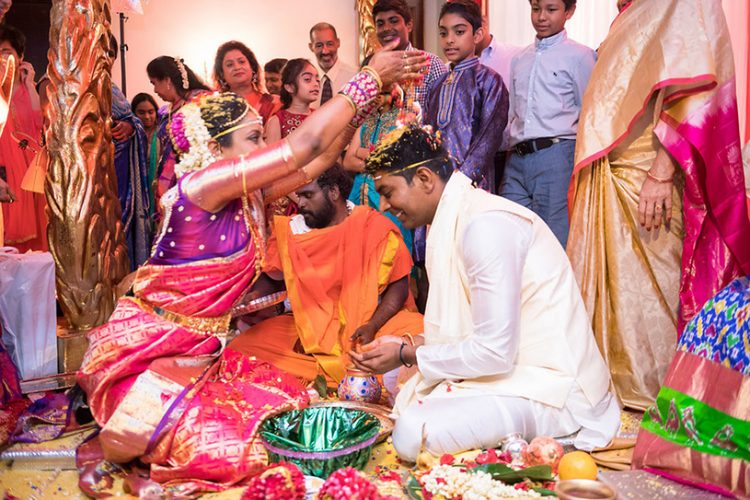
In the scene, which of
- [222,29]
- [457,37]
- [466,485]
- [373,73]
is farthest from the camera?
[222,29]

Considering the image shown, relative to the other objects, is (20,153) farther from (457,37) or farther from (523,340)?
(523,340)

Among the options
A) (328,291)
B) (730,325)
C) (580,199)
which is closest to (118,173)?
(328,291)

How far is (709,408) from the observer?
2.26 metres

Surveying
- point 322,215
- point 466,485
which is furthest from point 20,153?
point 466,485

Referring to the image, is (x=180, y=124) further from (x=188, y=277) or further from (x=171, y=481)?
(x=171, y=481)

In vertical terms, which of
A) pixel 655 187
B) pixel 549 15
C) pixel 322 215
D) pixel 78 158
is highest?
pixel 549 15

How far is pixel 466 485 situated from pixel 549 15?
2.82 meters

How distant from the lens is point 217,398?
2801 millimetres

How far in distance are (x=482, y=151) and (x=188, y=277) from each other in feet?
7.03

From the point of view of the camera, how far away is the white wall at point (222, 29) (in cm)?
966

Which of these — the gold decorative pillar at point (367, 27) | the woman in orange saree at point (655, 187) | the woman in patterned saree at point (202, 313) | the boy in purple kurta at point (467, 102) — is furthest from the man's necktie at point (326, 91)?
the woman in patterned saree at point (202, 313)

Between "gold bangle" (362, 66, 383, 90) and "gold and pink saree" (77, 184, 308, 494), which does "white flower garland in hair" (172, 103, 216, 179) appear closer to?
"gold and pink saree" (77, 184, 308, 494)

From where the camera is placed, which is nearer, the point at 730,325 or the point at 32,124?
the point at 730,325

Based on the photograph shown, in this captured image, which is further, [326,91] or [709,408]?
[326,91]
